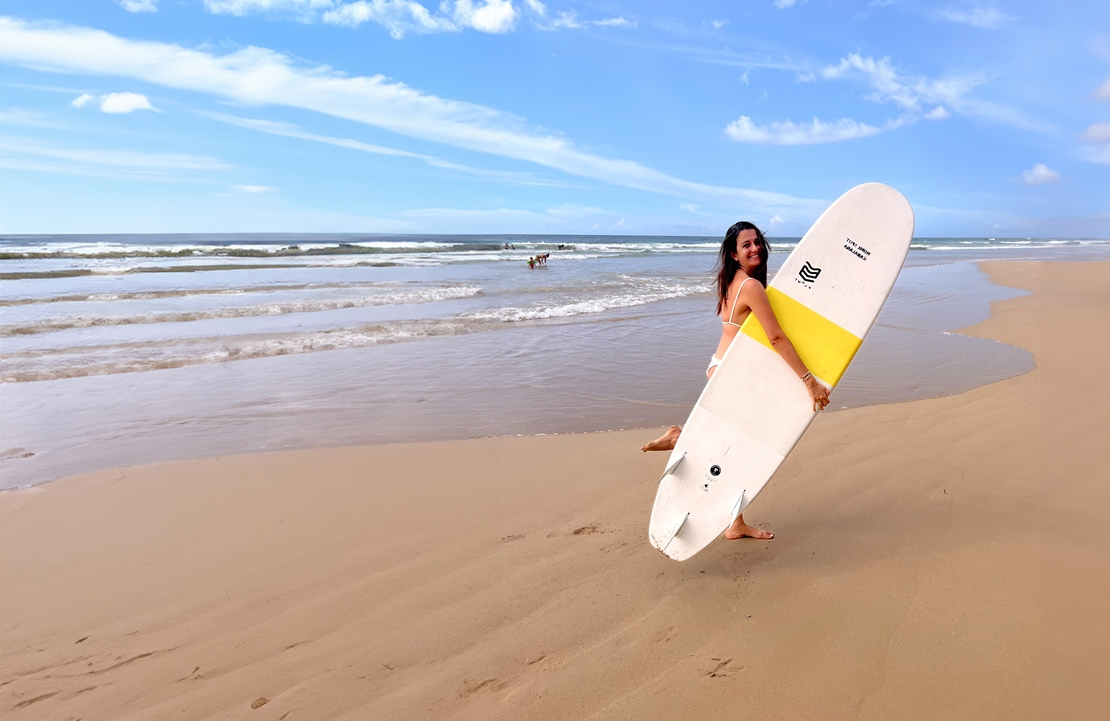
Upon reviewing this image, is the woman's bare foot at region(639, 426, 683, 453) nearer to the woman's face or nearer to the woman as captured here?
the woman

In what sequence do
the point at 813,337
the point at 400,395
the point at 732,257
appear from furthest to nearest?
1. the point at 400,395
2. the point at 732,257
3. the point at 813,337

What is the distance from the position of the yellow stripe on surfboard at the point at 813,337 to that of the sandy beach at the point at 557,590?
34.1 inches

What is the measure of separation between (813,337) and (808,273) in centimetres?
33

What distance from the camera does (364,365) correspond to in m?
7.78

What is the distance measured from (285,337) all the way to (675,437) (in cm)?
812

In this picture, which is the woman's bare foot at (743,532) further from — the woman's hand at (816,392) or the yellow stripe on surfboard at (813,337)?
the yellow stripe on surfboard at (813,337)

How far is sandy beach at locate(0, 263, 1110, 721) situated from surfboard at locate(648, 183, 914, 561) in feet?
0.96

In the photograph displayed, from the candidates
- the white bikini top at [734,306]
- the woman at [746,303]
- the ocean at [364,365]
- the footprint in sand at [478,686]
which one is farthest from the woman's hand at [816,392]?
the ocean at [364,365]

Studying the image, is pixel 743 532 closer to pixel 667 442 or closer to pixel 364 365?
pixel 667 442

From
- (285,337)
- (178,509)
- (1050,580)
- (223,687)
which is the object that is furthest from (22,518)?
(285,337)

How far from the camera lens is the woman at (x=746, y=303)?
2885 millimetres

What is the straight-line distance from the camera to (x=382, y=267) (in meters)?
26.4

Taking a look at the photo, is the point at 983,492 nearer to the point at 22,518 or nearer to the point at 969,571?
the point at 969,571

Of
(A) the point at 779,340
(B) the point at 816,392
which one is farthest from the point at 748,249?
(B) the point at 816,392
